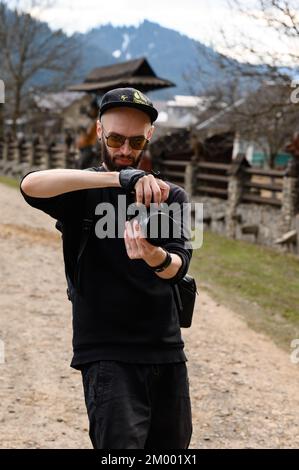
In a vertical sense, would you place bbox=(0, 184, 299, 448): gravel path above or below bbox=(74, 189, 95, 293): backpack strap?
below

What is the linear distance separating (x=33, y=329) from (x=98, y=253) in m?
5.28

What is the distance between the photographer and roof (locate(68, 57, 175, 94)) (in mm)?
22328

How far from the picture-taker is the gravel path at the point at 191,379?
510 cm

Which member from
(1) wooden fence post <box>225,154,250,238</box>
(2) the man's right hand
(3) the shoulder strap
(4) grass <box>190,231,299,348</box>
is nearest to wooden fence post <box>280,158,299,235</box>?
(4) grass <box>190,231,299,348</box>

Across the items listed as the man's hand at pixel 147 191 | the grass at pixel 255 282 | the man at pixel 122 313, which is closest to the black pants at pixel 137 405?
the man at pixel 122 313

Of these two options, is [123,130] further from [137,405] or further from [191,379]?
[191,379]

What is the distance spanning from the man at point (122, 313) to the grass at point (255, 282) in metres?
5.55

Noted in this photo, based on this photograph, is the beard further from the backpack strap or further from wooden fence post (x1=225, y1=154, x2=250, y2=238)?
wooden fence post (x1=225, y1=154, x2=250, y2=238)

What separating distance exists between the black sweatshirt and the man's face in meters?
0.11

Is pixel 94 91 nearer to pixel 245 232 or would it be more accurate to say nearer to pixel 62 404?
pixel 245 232

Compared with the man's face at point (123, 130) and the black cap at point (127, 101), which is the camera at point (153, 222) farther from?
the black cap at point (127, 101)

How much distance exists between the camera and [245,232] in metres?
16.0

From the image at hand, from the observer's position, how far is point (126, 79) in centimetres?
2288
